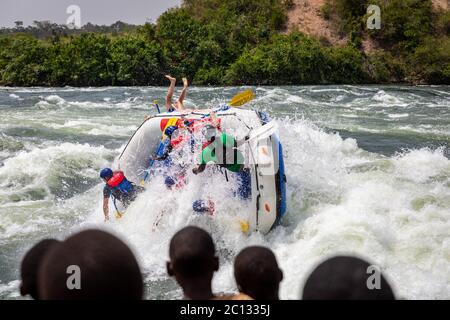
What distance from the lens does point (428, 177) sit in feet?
27.8

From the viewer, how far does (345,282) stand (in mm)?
1625

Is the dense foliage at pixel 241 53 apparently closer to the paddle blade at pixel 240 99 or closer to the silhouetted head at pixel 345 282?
the paddle blade at pixel 240 99

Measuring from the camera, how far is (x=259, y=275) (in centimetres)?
217

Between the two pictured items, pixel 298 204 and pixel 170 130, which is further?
pixel 170 130

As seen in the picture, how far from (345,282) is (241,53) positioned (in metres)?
35.8

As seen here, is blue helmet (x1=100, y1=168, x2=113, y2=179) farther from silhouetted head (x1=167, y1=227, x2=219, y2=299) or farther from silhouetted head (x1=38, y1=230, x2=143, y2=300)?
silhouetted head (x1=38, y1=230, x2=143, y2=300)

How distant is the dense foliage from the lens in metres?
32.1

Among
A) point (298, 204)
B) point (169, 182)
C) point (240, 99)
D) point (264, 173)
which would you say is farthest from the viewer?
point (240, 99)

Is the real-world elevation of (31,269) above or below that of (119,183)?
above

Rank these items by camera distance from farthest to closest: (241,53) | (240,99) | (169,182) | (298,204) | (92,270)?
(241,53) → (240,99) → (298,204) → (169,182) → (92,270)

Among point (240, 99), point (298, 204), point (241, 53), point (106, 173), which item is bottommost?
point (298, 204)

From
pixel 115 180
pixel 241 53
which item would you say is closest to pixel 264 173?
pixel 115 180

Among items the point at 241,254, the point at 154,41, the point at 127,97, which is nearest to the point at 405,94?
the point at 127,97

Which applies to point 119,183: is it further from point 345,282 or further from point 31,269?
point 345,282
